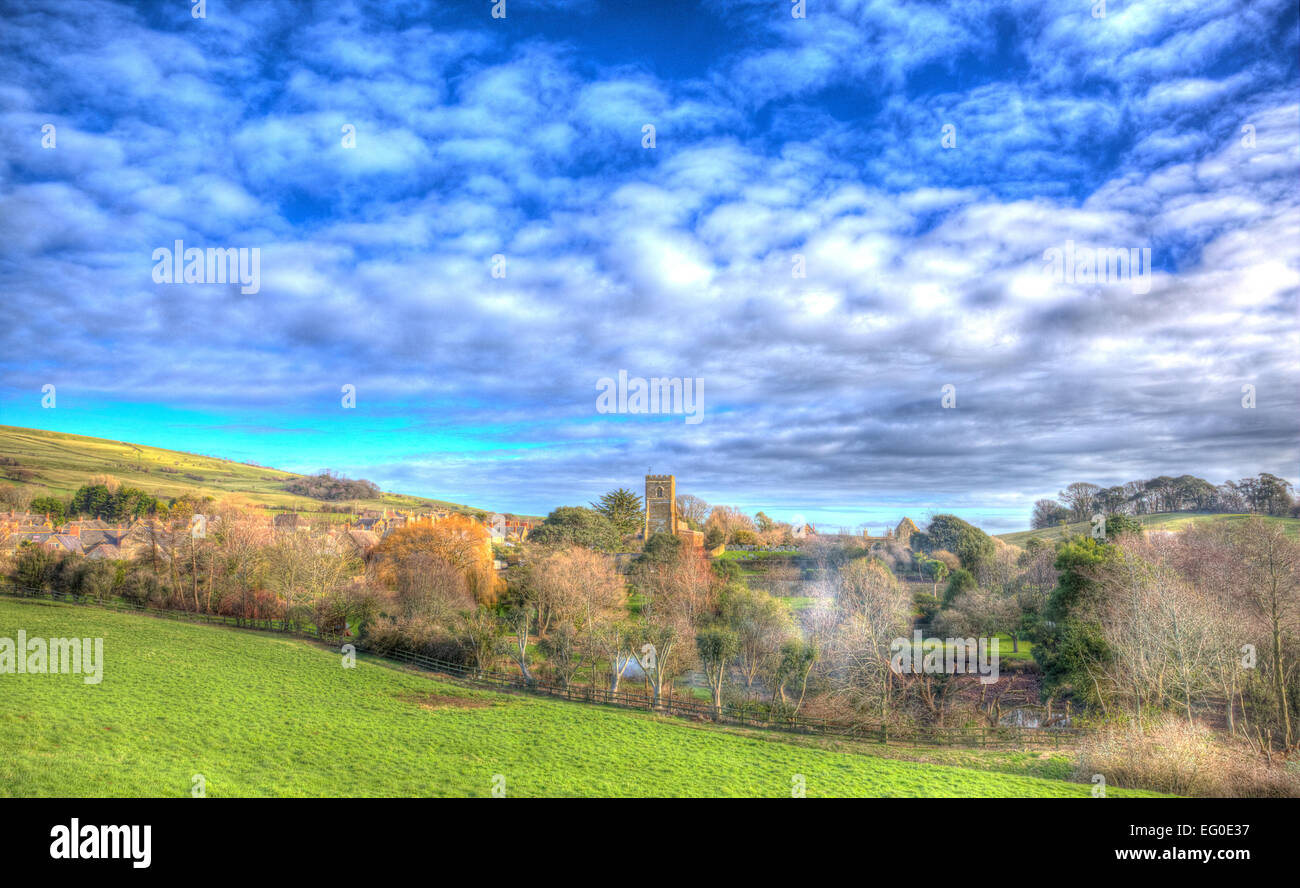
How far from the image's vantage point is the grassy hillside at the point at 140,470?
10482cm

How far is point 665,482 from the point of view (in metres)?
89.0

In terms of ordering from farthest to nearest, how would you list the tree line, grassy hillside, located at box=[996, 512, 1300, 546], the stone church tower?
the stone church tower → the tree line → grassy hillside, located at box=[996, 512, 1300, 546]

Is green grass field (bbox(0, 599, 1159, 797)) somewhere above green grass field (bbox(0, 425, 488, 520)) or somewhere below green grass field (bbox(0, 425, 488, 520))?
below

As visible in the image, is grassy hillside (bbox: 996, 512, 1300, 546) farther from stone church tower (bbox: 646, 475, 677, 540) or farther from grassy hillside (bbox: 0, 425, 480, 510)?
grassy hillside (bbox: 0, 425, 480, 510)

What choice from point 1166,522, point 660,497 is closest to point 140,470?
point 660,497

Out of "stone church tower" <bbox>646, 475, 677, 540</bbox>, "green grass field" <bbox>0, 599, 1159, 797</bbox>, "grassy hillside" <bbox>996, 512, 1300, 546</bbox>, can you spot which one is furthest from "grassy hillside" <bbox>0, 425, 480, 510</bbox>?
"grassy hillside" <bbox>996, 512, 1300, 546</bbox>

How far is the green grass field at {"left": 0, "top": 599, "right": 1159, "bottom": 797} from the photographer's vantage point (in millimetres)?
14711

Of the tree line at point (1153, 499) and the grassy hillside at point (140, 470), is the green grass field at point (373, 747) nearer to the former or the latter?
the tree line at point (1153, 499)
